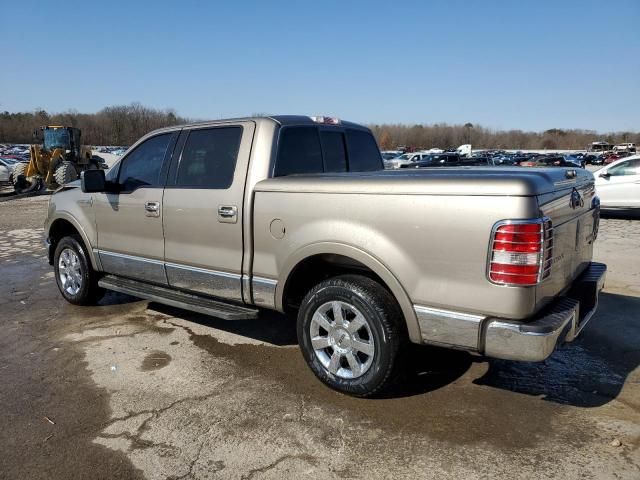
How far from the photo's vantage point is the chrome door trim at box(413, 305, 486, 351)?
2.93m

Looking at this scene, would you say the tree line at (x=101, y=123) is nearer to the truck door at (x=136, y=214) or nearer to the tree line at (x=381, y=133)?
the tree line at (x=381, y=133)

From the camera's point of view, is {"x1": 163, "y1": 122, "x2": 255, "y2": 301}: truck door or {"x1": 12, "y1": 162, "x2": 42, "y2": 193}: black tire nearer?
{"x1": 163, "y1": 122, "x2": 255, "y2": 301}: truck door

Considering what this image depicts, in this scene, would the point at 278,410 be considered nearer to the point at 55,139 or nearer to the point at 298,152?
the point at 298,152

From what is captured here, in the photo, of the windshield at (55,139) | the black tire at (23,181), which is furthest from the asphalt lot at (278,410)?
the windshield at (55,139)

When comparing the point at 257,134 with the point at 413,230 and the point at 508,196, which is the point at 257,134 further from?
the point at 508,196

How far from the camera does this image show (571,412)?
10.8ft

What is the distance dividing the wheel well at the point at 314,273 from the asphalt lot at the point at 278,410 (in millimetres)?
604

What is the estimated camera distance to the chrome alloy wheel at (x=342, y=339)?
3400 millimetres

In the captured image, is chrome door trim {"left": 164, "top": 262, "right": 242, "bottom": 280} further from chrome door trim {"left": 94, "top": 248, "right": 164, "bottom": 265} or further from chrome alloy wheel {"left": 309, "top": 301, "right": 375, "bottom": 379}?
chrome alloy wheel {"left": 309, "top": 301, "right": 375, "bottom": 379}

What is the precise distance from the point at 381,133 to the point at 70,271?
Answer: 145m

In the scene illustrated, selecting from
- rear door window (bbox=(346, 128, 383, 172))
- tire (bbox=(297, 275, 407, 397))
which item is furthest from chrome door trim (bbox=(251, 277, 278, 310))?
rear door window (bbox=(346, 128, 383, 172))

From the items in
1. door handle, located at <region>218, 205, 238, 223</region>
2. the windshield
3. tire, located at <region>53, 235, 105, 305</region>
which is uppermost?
the windshield

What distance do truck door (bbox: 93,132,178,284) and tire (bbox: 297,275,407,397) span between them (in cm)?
179

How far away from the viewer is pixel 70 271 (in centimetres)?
580
